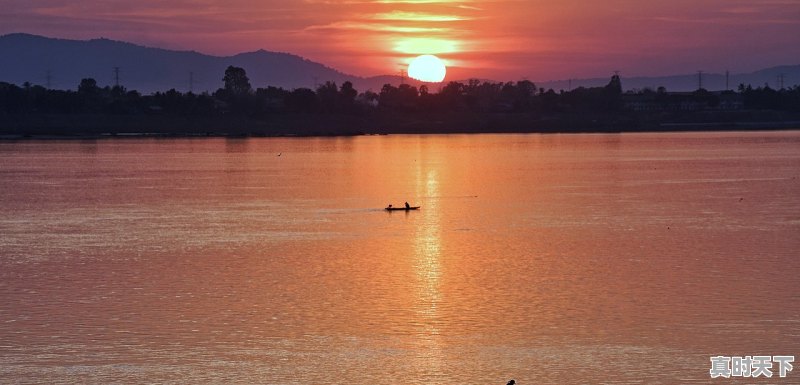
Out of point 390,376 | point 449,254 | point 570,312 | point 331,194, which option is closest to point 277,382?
point 390,376

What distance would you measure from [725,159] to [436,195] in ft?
179

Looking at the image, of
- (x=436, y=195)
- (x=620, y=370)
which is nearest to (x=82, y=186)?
(x=436, y=195)

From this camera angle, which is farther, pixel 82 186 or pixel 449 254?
pixel 82 186

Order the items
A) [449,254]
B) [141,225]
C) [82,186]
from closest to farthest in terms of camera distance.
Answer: [449,254]
[141,225]
[82,186]

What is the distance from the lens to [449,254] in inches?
1558

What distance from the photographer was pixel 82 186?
76625 mm

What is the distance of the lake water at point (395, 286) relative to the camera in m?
23.4

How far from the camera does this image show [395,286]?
32.3 metres

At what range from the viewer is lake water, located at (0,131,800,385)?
23375mm

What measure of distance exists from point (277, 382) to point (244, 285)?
439 inches

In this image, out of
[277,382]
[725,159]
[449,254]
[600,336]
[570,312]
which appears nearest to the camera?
[277,382]

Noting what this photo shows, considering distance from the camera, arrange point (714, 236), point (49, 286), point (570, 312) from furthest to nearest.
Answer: point (714, 236) → point (49, 286) → point (570, 312)

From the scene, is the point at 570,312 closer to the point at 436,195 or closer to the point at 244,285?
the point at 244,285

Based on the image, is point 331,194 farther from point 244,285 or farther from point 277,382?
point 277,382
